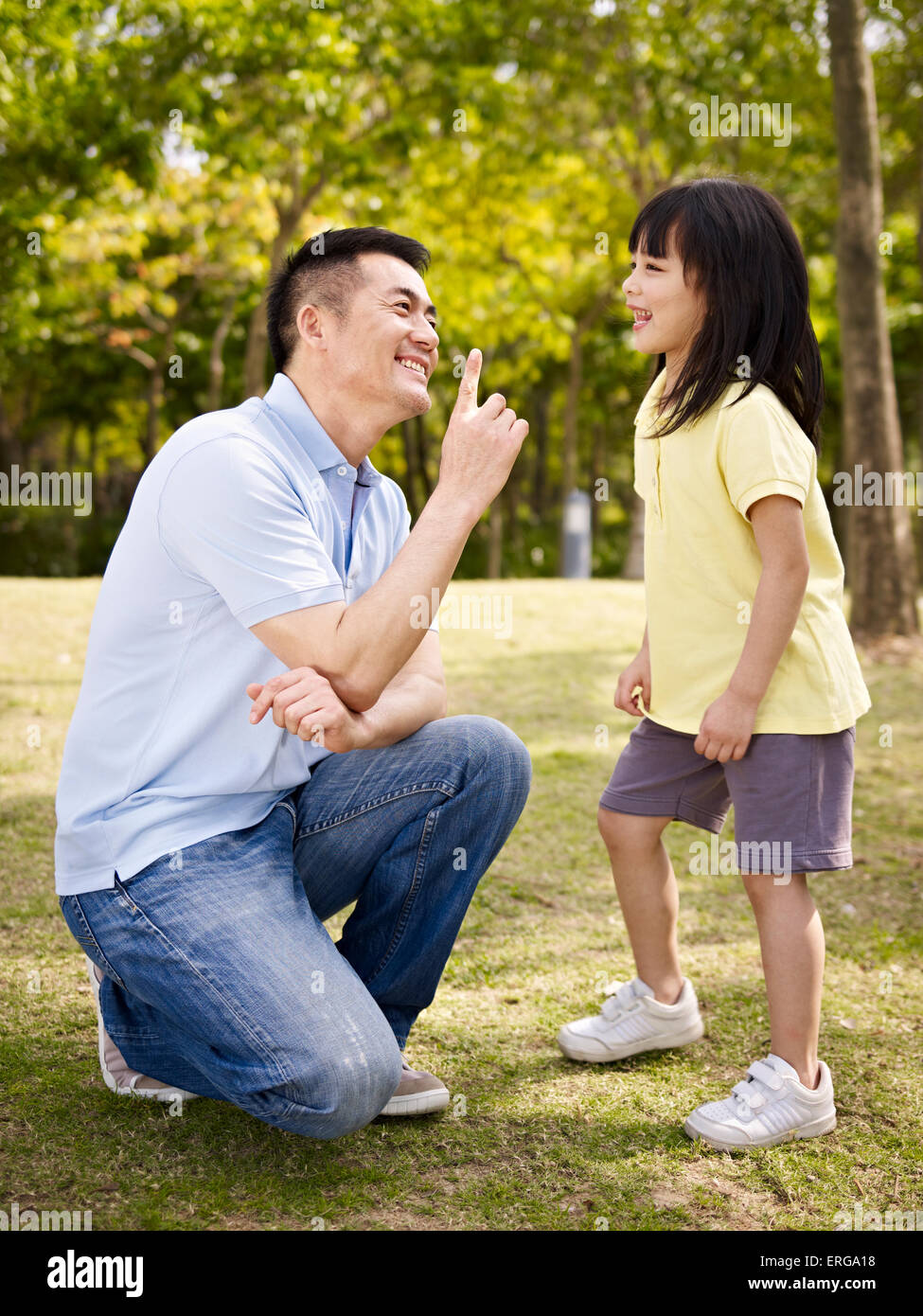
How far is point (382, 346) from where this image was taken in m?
2.45

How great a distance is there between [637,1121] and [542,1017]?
0.53 m

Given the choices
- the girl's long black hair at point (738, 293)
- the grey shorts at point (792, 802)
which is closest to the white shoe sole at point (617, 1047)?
the grey shorts at point (792, 802)

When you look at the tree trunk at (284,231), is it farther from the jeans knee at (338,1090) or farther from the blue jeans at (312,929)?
the jeans knee at (338,1090)

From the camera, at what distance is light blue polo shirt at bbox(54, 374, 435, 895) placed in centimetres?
214

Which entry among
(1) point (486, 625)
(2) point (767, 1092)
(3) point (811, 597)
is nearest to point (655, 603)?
(3) point (811, 597)

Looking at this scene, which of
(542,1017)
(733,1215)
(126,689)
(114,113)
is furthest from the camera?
(114,113)

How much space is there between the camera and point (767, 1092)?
91.9 inches

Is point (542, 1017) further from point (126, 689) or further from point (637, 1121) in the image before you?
point (126, 689)

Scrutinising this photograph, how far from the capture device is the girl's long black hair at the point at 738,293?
95.6 inches

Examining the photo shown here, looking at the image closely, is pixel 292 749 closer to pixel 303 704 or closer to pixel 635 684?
pixel 303 704

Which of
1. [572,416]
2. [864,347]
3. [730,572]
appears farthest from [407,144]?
[730,572]

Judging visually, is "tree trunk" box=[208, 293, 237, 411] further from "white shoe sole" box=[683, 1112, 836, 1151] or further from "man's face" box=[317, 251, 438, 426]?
"white shoe sole" box=[683, 1112, 836, 1151]

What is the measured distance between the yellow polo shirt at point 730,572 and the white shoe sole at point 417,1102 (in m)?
0.90
